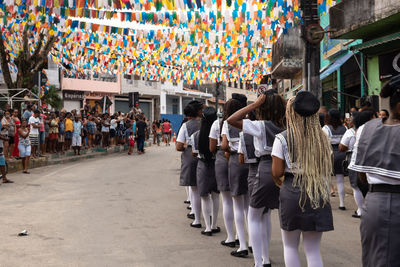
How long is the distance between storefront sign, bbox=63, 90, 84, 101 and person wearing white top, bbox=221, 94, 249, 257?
3662cm

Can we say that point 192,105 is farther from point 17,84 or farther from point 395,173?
point 17,84

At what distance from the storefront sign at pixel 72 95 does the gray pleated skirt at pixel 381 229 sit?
39.4 m

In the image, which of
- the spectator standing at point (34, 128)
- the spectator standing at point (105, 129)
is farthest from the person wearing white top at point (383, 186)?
the spectator standing at point (105, 129)

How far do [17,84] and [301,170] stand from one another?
1843 cm

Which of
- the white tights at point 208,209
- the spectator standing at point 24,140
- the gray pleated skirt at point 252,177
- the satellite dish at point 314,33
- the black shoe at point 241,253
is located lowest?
the black shoe at point 241,253

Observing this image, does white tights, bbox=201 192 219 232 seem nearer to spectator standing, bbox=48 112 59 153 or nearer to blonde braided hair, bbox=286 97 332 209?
blonde braided hair, bbox=286 97 332 209

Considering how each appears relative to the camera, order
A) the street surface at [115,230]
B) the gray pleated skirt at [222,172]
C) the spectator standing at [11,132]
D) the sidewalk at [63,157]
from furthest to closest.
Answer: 1. the sidewalk at [63,157]
2. the spectator standing at [11,132]
3. the gray pleated skirt at [222,172]
4. the street surface at [115,230]

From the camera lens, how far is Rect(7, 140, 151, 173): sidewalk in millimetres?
14708

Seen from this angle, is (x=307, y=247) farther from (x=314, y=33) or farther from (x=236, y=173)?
(x=314, y=33)

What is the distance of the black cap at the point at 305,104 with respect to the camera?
11.8ft

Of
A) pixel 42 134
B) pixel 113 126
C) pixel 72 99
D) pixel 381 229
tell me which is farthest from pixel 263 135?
pixel 72 99

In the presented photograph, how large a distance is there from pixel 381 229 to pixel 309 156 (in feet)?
3.53

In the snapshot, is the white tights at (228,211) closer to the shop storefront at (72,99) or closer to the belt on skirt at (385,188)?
the belt on skirt at (385,188)


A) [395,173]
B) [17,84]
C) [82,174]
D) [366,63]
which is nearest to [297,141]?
[395,173]
